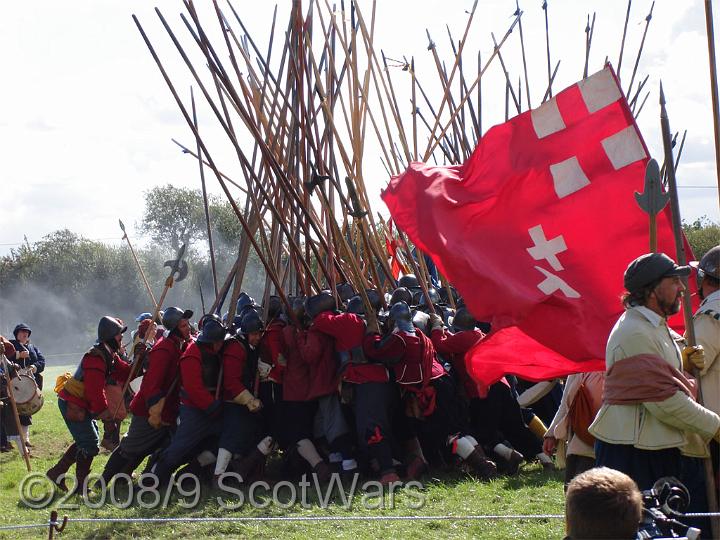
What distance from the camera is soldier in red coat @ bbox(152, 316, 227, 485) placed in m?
8.19

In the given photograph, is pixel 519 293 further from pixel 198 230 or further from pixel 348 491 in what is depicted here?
pixel 198 230

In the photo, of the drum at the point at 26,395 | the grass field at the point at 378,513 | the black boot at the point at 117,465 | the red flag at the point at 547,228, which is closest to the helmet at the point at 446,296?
the grass field at the point at 378,513

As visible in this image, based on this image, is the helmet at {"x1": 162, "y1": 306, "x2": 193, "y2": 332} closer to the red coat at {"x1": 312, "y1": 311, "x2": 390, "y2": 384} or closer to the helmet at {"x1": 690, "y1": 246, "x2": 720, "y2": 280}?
the red coat at {"x1": 312, "y1": 311, "x2": 390, "y2": 384}

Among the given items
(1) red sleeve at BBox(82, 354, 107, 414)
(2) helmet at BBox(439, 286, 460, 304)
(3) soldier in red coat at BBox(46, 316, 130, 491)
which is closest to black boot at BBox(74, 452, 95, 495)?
(3) soldier in red coat at BBox(46, 316, 130, 491)

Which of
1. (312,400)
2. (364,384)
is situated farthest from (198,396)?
(364,384)

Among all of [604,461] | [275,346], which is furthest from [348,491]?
[604,461]

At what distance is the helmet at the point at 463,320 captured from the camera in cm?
858

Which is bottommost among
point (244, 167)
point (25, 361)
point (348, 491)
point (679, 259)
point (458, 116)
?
point (348, 491)

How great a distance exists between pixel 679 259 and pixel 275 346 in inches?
173

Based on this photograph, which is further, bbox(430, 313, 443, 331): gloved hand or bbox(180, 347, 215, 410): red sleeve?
bbox(430, 313, 443, 331): gloved hand

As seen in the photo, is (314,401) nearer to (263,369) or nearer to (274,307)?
(263,369)

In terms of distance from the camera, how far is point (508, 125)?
6.53 metres

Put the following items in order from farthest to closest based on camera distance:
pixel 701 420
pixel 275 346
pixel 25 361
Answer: pixel 25 361 < pixel 275 346 < pixel 701 420

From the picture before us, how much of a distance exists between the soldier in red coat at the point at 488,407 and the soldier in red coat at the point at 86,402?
2844 mm
